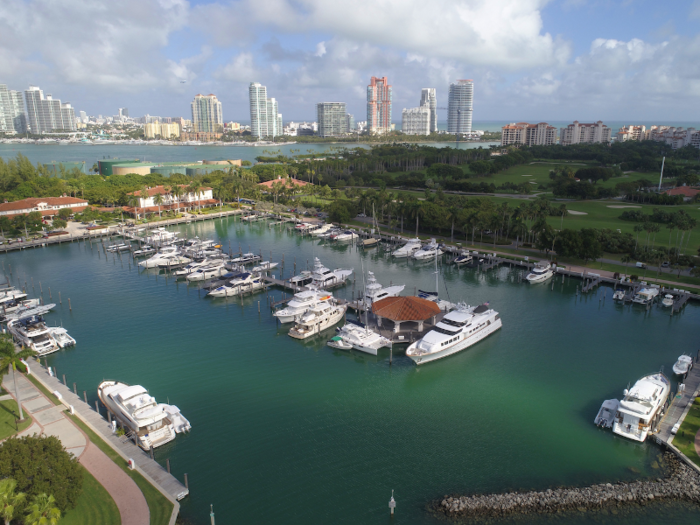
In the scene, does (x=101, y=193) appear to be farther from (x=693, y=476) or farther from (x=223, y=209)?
(x=693, y=476)

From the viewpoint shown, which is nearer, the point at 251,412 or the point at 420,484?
the point at 420,484

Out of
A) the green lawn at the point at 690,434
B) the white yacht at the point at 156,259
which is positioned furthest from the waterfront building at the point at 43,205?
the green lawn at the point at 690,434

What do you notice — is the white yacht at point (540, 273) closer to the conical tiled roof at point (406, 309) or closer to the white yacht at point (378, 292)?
the white yacht at point (378, 292)

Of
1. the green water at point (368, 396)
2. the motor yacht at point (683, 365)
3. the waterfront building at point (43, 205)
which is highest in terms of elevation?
the waterfront building at point (43, 205)

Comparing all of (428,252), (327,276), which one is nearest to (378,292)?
(327,276)

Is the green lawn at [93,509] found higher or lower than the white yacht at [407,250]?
lower

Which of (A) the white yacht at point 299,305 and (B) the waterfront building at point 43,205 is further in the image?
(B) the waterfront building at point 43,205

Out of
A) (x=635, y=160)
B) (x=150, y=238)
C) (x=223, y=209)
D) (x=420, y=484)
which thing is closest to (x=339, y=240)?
(x=150, y=238)

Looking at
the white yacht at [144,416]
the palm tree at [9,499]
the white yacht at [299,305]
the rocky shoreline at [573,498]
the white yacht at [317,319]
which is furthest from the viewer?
the white yacht at [299,305]
